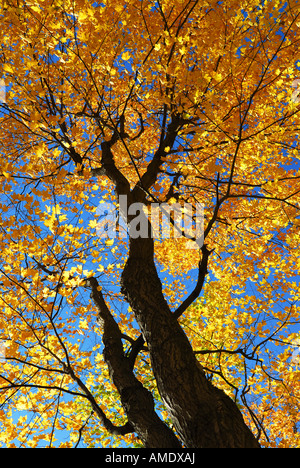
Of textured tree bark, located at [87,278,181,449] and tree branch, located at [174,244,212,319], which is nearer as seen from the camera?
textured tree bark, located at [87,278,181,449]

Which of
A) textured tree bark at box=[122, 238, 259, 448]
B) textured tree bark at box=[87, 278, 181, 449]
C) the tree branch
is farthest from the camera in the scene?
the tree branch

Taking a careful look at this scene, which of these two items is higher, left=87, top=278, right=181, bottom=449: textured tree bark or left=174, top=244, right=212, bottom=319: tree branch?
left=174, top=244, right=212, bottom=319: tree branch

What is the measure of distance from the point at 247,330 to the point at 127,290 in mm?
2253

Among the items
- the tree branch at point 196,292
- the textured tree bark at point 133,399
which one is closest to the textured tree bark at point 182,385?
the tree branch at point 196,292

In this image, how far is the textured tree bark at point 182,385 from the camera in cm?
253

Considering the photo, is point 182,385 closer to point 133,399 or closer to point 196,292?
point 133,399

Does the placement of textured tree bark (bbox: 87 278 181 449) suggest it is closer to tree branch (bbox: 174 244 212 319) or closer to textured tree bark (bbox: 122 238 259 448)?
textured tree bark (bbox: 122 238 259 448)

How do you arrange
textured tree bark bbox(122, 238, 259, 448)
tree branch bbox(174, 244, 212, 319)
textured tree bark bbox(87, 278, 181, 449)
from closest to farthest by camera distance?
textured tree bark bbox(122, 238, 259, 448) < textured tree bark bbox(87, 278, 181, 449) < tree branch bbox(174, 244, 212, 319)

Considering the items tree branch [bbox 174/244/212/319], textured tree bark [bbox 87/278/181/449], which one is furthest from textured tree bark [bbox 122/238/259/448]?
textured tree bark [bbox 87/278/181/449]

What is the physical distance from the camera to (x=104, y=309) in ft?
15.9

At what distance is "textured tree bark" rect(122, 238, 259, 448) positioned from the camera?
2.53 metres

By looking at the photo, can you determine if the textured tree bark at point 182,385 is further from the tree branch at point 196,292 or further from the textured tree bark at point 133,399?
the textured tree bark at point 133,399

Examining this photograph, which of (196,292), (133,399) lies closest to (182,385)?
(133,399)
